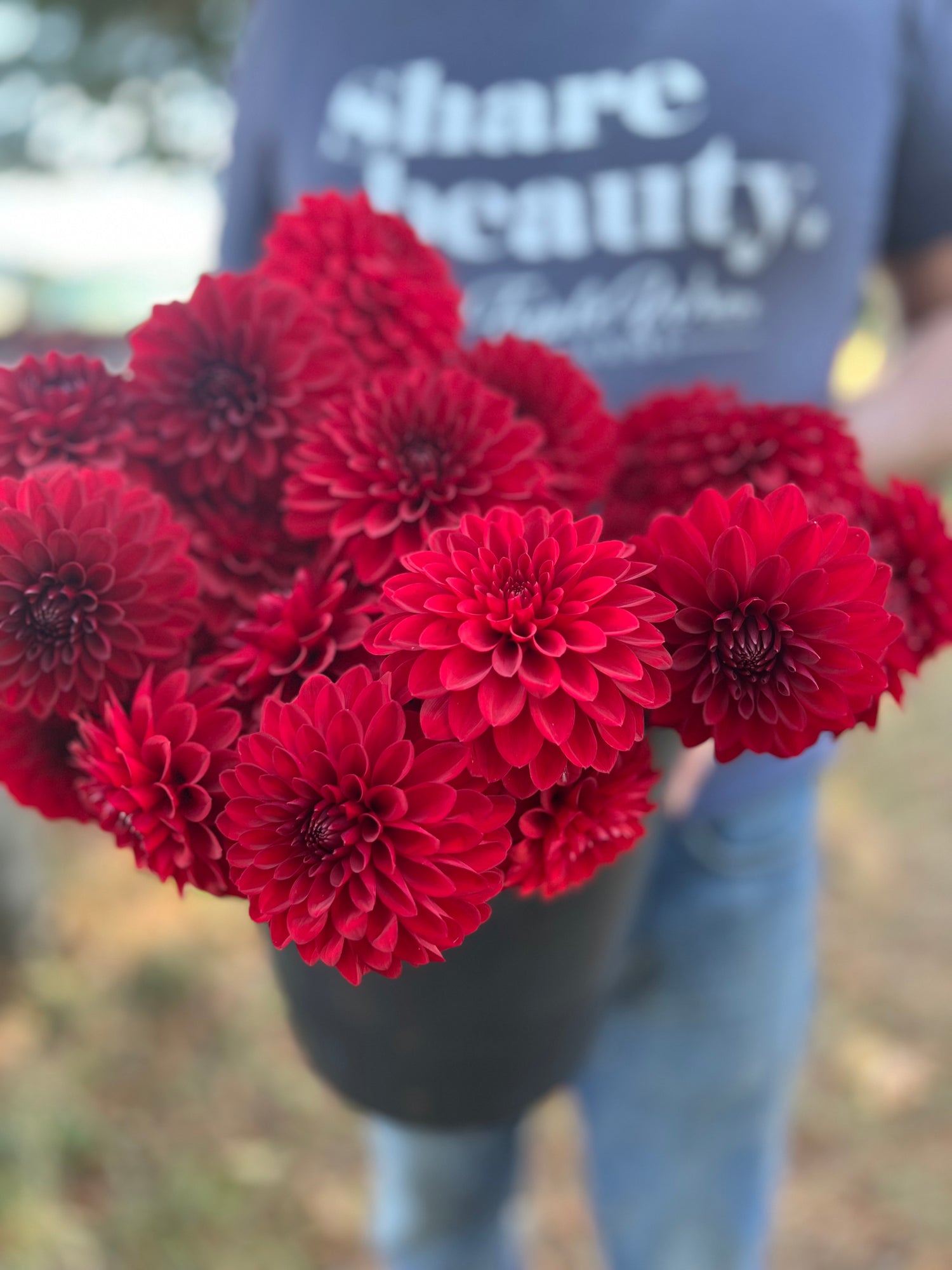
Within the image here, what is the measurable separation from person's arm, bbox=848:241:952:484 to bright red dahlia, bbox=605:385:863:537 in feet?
1.24

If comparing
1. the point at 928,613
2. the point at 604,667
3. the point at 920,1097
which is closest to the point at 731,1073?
the point at 928,613

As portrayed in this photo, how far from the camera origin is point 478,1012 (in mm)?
487

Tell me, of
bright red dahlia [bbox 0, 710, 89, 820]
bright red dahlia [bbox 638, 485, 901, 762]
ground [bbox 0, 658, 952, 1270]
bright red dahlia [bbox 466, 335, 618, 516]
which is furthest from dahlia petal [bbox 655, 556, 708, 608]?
ground [bbox 0, 658, 952, 1270]

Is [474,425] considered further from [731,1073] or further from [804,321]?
[731,1073]

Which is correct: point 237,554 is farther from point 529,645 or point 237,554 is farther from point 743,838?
point 743,838

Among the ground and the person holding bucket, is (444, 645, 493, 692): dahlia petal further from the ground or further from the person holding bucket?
the ground

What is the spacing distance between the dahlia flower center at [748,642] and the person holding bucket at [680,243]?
0.98ft

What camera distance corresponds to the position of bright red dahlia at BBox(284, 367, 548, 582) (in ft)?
1.19

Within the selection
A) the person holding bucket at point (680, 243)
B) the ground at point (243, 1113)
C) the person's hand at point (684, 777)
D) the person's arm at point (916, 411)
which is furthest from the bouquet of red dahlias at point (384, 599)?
the ground at point (243, 1113)

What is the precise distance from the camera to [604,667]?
30 centimetres

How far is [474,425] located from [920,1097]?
1.56m

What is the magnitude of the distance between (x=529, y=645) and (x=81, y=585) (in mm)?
158

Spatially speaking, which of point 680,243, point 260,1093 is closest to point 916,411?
point 680,243

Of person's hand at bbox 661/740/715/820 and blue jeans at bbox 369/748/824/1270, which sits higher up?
person's hand at bbox 661/740/715/820
